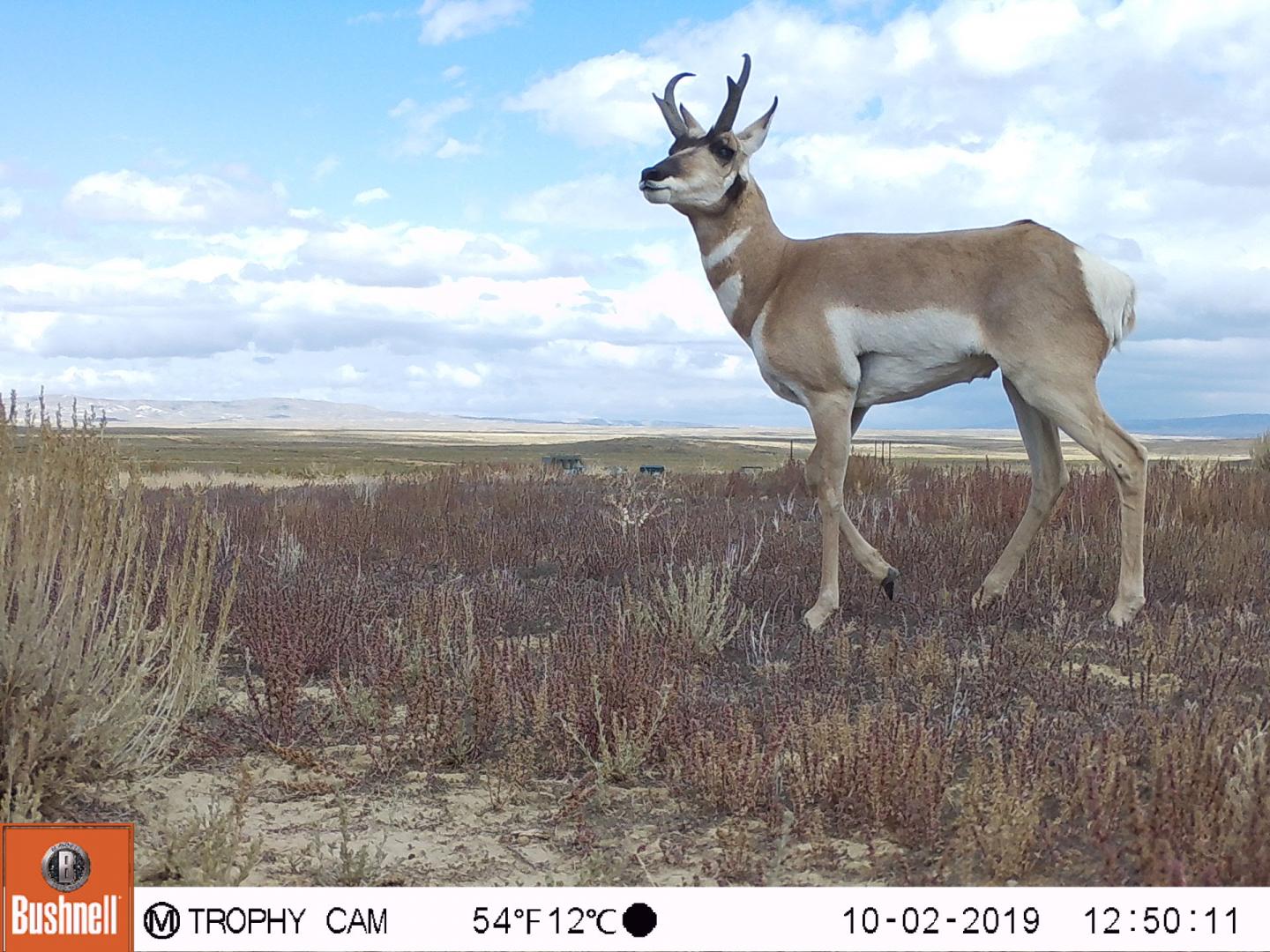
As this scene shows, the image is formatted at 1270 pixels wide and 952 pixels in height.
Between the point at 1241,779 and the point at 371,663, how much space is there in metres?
3.51

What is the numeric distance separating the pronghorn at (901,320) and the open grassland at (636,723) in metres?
0.63

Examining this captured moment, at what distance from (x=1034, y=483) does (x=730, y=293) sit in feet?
7.09

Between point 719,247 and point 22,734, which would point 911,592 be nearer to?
point 719,247

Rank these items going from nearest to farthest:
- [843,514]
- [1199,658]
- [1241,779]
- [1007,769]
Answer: [1241,779] → [1007,769] → [1199,658] → [843,514]

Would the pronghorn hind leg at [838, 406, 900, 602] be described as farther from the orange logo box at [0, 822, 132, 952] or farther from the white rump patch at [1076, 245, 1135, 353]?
the orange logo box at [0, 822, 132, 952]

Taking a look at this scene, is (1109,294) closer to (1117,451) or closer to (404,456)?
(1117,451)

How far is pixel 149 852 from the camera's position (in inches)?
126

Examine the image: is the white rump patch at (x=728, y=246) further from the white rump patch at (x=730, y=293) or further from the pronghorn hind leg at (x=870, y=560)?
the pronghorn hind leg at (x=870, y=560)

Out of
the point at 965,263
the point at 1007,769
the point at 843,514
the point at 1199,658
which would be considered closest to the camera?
the point at 1007,769

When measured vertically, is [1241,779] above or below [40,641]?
below

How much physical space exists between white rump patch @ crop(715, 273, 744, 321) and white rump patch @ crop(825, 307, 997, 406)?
77cm

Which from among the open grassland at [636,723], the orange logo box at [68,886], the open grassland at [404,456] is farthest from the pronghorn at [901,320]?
the orange logo box at [68,886]

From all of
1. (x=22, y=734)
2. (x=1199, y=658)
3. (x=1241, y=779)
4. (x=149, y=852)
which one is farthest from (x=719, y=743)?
(x=1199, y=658)

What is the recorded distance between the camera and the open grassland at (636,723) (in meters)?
2.97
